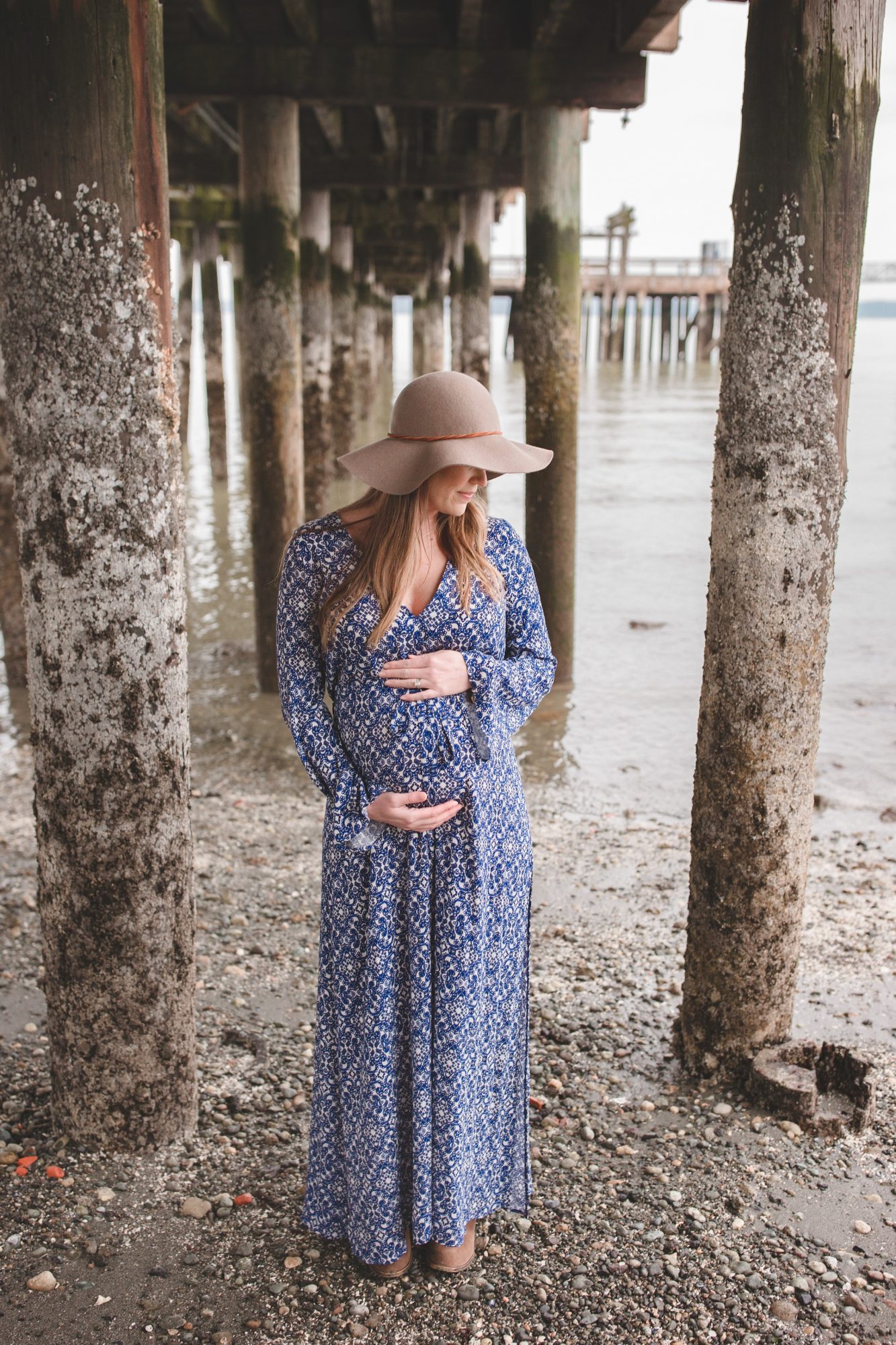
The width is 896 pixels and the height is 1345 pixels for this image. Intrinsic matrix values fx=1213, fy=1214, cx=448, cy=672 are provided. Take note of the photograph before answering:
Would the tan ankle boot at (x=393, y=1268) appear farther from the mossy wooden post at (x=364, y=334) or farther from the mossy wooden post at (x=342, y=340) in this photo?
the mossy wooden post at (x=364, y=334)

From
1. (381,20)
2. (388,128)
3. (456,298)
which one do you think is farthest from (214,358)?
(381,20)

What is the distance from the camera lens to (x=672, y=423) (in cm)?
2736

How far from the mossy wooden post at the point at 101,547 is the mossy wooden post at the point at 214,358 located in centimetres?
1424

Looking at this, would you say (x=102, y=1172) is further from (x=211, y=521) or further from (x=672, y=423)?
(x=672, y=423)

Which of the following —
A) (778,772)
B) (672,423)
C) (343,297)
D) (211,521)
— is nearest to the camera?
(778,772)

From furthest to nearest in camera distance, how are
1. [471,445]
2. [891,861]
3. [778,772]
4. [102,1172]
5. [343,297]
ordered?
[343,297]
[891,861]
[778,772]
[102,1172]
[471,445]

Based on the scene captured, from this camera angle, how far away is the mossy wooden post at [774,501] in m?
2.97

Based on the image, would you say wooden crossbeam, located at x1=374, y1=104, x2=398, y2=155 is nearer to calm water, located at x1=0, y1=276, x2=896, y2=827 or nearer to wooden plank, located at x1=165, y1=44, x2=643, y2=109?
wooden plank, located at x1=165, y1=44, x2=643, y2=109

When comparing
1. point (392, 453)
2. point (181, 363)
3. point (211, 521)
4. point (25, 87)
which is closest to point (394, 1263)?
point (392, 453)

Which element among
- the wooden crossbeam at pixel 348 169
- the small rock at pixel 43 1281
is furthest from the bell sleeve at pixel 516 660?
the wooden crossbeam at pixel 348 169

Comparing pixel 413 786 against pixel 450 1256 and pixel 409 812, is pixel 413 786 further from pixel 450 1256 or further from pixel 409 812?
pixel 450 1256

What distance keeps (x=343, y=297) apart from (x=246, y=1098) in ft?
49.5

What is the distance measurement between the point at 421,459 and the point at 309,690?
1.76 ft

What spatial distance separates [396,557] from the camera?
2.45 m
